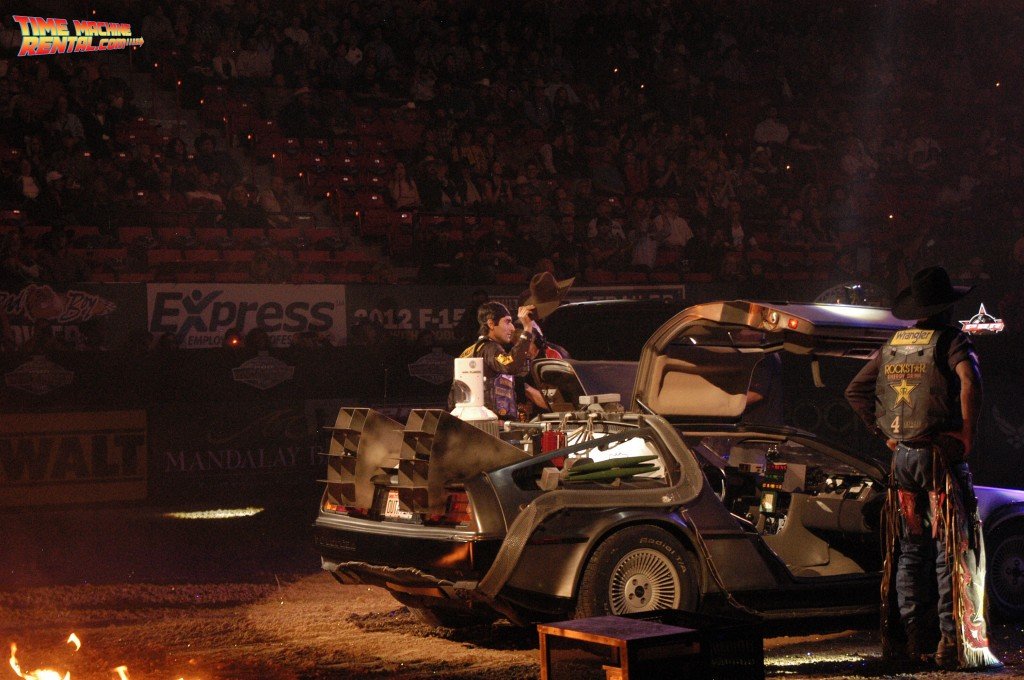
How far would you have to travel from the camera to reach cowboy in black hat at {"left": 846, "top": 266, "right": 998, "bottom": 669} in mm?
5816

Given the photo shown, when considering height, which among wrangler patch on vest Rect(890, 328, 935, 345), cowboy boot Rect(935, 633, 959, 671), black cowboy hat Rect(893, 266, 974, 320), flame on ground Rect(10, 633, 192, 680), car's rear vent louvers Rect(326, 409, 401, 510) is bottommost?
flame on ground Rect(10, 633, 192, 680)

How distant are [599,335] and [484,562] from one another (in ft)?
20.9

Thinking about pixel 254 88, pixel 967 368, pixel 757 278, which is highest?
pixel 254 88

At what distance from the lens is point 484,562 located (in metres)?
5.76

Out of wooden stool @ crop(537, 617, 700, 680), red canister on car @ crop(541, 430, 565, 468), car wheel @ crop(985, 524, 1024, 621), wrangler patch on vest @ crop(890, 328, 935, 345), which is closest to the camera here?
wooden stool @ crop(537, 617, 700, 680)

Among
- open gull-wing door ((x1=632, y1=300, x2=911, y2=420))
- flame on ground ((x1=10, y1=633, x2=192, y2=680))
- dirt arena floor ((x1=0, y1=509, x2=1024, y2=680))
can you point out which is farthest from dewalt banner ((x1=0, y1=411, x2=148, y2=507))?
open gull-wing door ((x1=632, y1=300, x2=911, y2=420))

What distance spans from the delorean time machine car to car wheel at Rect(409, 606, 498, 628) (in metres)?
0.02

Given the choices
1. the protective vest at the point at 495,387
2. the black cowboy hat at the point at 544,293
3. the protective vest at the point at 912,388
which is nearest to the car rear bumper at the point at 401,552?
the protective vest at the point at 495,387

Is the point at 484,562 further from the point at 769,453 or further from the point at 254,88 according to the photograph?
the point at 254,88

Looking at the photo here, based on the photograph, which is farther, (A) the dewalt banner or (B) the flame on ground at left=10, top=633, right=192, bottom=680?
(A) the dewalt banner

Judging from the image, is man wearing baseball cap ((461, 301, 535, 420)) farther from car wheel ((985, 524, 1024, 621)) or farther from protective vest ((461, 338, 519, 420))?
car wheel ((985, 524, 1024, 621))

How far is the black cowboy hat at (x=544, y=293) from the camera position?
9820 millimetres

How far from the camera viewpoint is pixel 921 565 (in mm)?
5926

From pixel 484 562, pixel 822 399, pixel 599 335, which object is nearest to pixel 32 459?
pixel 599 335
